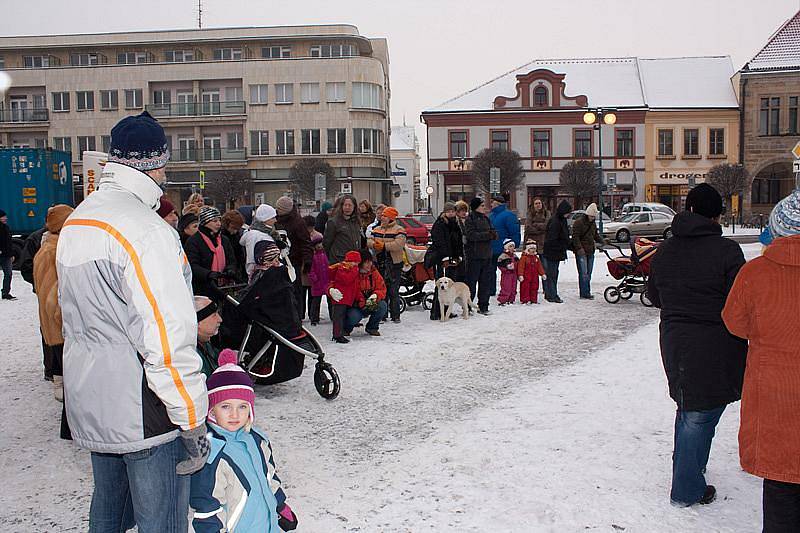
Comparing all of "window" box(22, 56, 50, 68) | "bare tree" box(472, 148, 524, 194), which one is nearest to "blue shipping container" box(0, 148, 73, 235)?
"bare tree" box(472, 148, 524, 194)

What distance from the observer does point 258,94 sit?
2121 inches

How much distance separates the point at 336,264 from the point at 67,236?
277 inches

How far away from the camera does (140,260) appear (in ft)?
8.79

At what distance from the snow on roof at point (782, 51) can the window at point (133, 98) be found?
42.7 meters

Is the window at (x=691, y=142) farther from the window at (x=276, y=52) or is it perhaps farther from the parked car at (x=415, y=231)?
the parked car at (x=415, y=231)

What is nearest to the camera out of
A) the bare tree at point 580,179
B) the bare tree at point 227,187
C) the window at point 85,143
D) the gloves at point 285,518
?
the gloves at point 285,518

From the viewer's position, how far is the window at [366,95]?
5316 centimetres

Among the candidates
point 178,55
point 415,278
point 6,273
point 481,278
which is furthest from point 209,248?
point 178,55

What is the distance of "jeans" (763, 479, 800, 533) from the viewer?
3252 mm

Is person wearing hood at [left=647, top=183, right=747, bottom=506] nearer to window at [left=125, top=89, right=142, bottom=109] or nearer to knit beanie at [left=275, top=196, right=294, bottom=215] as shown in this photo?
knit beanie at [left=275, top=196, right=294, bottom=215]

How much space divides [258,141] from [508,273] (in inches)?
1698

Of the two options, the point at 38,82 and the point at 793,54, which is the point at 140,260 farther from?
the point at 38,82

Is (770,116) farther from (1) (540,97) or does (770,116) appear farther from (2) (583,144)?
(1) (540,97)

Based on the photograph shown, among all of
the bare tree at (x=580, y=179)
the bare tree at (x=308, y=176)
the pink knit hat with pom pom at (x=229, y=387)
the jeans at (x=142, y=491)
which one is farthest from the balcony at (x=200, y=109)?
the jeans at (x=142, y=491)
